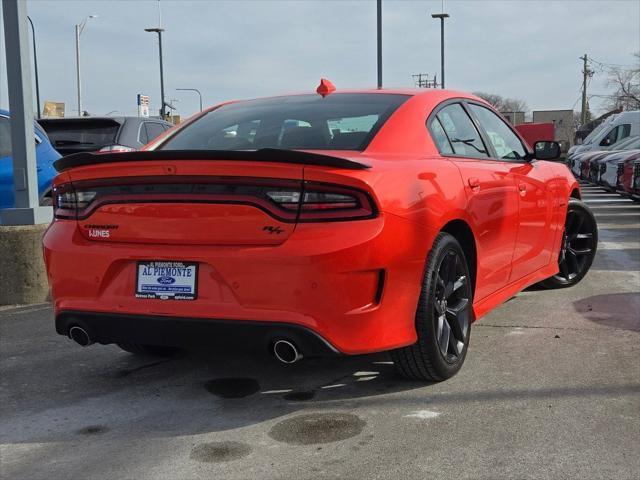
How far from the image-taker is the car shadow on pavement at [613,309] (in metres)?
4.81

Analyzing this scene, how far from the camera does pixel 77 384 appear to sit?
3.78m

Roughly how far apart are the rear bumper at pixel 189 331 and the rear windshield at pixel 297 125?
1012 mm

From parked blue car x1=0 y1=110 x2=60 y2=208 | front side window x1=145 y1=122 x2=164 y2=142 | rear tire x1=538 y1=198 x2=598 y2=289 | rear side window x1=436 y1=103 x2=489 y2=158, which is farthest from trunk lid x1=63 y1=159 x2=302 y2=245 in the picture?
front side window x1=145 y1=122 x2=164 y2=142

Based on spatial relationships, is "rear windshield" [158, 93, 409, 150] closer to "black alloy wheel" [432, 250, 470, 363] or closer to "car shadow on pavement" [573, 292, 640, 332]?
"black alloy wheel" [432, 250, 470, 363]

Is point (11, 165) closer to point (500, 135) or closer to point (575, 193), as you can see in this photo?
point (500, 135)

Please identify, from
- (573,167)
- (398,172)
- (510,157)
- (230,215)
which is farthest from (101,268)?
(573,167)

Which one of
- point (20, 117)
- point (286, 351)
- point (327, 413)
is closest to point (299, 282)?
point (286, 351)

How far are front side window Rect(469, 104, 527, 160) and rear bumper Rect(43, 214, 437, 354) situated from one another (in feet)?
5.44

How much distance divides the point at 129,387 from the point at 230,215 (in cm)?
132

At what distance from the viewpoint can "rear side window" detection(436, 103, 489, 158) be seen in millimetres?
4031

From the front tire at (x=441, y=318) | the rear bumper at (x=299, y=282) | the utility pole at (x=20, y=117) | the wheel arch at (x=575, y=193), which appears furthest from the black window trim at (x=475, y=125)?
the utility pole at (x=20, y=117)

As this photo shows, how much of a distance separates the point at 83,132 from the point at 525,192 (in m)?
6.37

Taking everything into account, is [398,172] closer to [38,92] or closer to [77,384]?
[77,384]

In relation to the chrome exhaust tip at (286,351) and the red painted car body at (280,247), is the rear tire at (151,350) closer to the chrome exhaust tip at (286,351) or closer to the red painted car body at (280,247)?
the red painted car body at (280,247)
